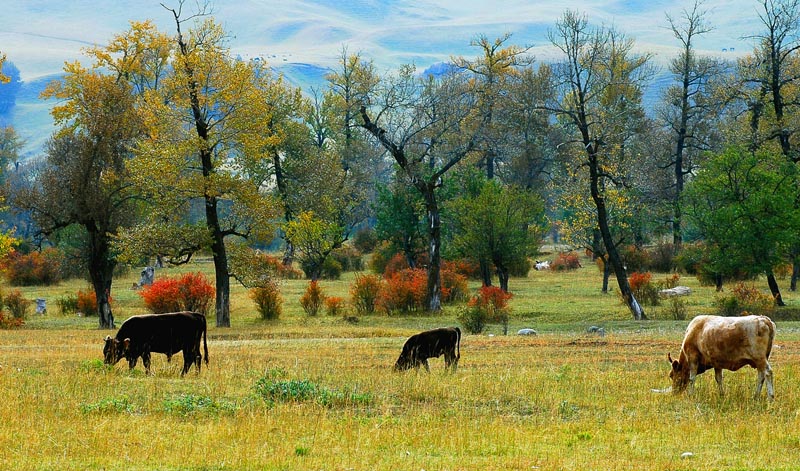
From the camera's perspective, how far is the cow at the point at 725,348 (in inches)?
573

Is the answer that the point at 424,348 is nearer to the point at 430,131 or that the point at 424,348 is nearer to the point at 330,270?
the point at 430,131

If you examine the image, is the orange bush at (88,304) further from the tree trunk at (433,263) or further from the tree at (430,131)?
Answer: the tree trunk at (433,263)

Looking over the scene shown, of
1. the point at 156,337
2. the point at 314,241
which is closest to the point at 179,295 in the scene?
the point at 314,241

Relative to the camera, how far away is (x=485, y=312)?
37188 millimetres

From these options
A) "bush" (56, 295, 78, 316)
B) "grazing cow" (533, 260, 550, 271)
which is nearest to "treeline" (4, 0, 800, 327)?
"bush" (56, 295, 78, 316)

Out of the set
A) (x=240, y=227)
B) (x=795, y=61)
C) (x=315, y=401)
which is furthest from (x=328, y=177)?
(x=315, y=401)

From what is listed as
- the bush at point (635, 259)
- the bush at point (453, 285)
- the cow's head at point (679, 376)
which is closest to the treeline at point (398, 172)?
the bush at point (635, 259)

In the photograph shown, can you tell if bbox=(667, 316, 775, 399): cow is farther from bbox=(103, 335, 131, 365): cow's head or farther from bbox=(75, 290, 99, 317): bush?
bbox=(75, 290, 99, 317): bush

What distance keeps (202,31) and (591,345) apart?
22.1 metres

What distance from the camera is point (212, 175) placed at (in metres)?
37.2

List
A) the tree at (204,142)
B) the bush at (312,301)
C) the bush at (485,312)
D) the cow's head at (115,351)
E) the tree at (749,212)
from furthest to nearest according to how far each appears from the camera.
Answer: the bush at (312,301)
the tree at (749,212)
the tree at (204,142)
the bush at (485,312)
the cow's head at (115,351)

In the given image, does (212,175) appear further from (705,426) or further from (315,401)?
(705,426)

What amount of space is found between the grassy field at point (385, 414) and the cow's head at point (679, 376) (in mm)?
495

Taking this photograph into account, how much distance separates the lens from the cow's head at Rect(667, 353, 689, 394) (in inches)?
613
